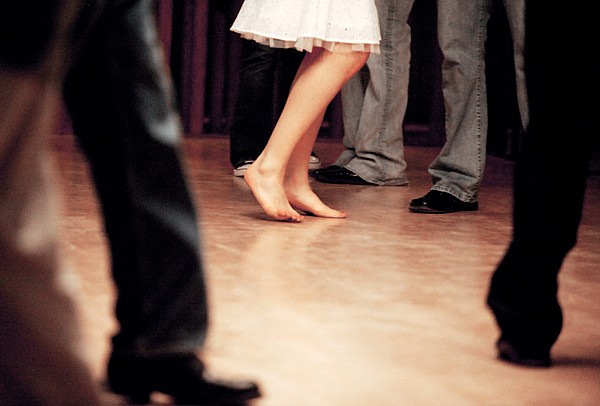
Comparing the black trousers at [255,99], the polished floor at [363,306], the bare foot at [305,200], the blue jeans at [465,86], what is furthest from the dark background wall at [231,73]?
the bare foot at [305,200]

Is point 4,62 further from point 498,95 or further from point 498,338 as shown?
point 498,95

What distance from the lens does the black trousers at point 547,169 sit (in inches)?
46.1

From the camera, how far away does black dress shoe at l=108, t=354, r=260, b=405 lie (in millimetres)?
966

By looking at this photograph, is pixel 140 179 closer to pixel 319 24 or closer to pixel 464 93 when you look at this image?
pixel 319 24

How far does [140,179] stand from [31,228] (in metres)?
0.28

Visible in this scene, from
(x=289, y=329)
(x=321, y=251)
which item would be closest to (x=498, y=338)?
(x=289, y=329)

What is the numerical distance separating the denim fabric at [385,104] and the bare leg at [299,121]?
2.79 ft

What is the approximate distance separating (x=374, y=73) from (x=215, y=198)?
745mm

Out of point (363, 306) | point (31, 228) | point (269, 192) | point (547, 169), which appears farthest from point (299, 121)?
point (31, 228)

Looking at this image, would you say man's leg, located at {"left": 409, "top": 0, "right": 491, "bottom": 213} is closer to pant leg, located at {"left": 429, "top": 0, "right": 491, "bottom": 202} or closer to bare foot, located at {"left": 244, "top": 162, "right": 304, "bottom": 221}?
pant leg, located at {"left": 429, "top": 0, "right": 491, "bottom": 202}

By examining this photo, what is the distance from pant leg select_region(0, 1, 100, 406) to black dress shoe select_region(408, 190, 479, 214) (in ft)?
6.56

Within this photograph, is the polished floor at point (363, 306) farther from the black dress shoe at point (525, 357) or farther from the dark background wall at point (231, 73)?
the dark background wall at point (231, 73)

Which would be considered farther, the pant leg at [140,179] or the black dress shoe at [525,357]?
the black dress shoe at [525,357]

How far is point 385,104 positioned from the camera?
314 cm
